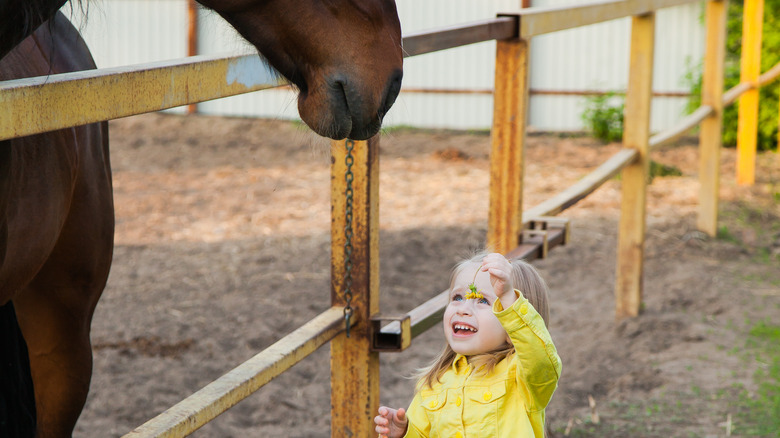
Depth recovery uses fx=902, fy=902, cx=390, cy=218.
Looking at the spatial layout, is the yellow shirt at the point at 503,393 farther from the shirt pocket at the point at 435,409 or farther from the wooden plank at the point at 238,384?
the wooden plank at the point at 238,384

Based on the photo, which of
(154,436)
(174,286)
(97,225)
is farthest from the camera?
(174,286)

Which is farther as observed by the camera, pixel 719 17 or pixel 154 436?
pixel 719 17

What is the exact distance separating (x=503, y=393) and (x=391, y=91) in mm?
670

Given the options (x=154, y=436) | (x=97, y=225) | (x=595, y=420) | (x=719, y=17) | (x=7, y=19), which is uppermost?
(x=719, y=17)

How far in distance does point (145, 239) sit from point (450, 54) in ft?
17.2

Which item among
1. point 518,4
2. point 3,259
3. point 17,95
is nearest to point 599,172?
point 3,259

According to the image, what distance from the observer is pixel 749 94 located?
22.2 feet

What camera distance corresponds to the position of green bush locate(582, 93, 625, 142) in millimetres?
8570

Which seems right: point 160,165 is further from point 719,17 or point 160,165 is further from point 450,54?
point 719,17

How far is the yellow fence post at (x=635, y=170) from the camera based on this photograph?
162 inches

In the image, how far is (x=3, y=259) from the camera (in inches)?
69.0

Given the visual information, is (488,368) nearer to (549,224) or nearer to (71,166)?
(71,166)

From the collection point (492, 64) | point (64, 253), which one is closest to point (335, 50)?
point (64, 253)

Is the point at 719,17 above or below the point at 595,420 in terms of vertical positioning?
above
